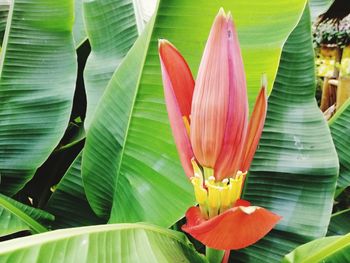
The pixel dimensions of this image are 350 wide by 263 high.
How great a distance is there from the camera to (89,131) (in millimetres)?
581

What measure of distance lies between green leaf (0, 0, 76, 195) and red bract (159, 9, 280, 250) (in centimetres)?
34

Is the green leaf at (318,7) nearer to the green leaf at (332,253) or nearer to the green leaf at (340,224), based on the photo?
the green leaf at (340,224)

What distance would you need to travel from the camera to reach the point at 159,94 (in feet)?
1.76

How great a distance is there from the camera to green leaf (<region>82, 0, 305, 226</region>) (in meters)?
0.50

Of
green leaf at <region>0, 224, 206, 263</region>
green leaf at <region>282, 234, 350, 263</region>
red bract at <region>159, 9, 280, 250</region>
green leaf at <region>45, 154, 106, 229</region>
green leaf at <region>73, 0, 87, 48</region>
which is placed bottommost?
green leaf at <region>45, 154, 106, 229</region>

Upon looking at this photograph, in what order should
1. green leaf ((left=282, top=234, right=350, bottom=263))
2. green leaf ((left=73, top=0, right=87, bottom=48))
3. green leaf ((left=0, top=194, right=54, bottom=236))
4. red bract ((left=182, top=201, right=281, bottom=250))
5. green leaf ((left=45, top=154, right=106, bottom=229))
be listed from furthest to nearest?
green leaf ((left=73, top=0, right=87, bottom=48)) < green leaf ((left=45, top=154, right=106, bottom=229)) < green leaf ((left=0, top=194, right=54, bottom=236)) < green leaf ((left=282, top=234, right=350, bottom=263)) < red bract ((left=182, top=201, right=281, bottom=250))

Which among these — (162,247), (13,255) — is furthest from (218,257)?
(13,255)

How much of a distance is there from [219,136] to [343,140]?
1.31 feet

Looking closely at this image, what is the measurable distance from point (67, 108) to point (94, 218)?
18cm

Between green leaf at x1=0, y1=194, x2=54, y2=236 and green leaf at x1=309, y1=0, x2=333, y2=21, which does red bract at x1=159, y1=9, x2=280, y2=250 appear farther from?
green leaf at x1=309, y1=0, x2=333, y2=21

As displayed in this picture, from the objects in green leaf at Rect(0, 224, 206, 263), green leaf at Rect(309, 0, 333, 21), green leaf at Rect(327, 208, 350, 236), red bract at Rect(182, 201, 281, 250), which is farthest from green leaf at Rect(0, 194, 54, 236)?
green leaf at Rect(309, 0, 333, 21)

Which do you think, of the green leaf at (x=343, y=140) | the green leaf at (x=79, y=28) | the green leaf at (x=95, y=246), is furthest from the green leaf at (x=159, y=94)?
the green leaf at (x=79, y=28)

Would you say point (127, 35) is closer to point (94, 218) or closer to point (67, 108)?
point (67, 108)

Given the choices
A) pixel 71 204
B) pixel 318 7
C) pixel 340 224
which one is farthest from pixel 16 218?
pixel 318 7
